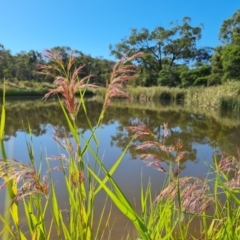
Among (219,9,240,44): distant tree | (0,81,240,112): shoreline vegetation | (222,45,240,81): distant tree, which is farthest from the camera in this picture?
(219,9,240,44): distant tree

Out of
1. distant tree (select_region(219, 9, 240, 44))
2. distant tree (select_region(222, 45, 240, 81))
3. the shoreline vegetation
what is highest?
distant tree (select_region(219, 9, 240, 44))

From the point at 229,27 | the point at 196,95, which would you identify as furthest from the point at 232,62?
the point at 229,27

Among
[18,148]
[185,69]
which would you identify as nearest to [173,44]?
[185,69]

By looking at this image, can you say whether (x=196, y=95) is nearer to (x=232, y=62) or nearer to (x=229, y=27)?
(x=232, y=62)

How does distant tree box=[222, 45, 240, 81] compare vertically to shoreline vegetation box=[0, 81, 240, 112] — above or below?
above

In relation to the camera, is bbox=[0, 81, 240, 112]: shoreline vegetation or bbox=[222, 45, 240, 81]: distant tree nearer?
bbox=[0, 81, 240, 112]: shoreline vegetation

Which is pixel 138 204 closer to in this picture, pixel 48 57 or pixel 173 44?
pixel 48 57

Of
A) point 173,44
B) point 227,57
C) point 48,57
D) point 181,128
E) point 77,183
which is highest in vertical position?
point 173,44

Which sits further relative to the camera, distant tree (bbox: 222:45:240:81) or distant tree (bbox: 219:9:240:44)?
distant tree (bbox: 219:9:240:44)

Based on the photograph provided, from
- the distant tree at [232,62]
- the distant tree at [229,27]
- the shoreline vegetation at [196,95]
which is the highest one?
the distant tree at [229,27]

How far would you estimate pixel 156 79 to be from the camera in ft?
92.7

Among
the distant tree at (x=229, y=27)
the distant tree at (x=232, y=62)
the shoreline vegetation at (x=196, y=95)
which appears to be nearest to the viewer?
the shoreline vegetation at (x=196, y=95)

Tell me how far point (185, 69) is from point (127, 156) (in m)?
23.2

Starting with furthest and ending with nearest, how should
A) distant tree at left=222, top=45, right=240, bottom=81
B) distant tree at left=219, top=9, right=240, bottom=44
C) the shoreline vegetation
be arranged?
distant tree at left=219, top=9, right=240, bottom=44
distant tree at left=222, top=45, right=240, bottom=81
the shoreline vegetation
